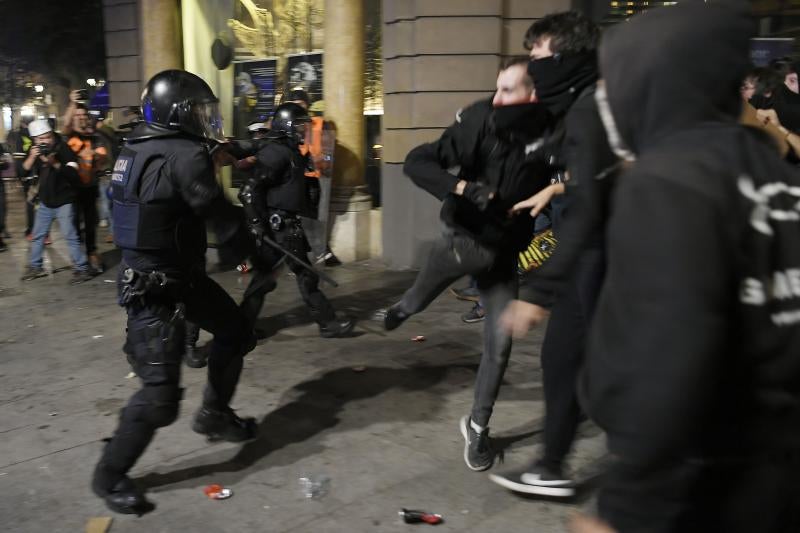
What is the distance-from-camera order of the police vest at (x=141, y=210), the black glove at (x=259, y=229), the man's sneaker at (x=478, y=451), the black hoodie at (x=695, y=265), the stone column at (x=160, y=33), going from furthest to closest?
the stone column at (x=160, y=33) → the black glove at (x=259, y=229) → the man's sneaker at (x=478, y=451) → the police vest at (x=141, y=210) → the black hoodie at (x=695, y=265)

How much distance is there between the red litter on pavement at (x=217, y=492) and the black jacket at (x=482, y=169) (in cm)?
168

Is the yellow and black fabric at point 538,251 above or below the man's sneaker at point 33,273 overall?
above

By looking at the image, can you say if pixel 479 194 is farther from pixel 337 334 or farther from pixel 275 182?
pixel 337 334

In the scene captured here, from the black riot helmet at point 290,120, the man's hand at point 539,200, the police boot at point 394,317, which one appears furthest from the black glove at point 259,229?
the man's hand at point 539,200

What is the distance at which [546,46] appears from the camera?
309 cm

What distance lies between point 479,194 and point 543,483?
1.35 metres

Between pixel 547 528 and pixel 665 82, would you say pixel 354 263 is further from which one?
pixel 665 82

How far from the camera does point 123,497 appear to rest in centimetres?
329

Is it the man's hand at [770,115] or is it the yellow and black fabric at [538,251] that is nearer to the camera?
the man's hand at [770,115]

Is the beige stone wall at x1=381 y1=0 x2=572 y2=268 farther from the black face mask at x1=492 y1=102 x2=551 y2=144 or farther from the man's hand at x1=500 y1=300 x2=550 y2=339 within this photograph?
the man's hand at x1=500 y1=300 x2=550 y2=339

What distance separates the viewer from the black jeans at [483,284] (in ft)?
11.2

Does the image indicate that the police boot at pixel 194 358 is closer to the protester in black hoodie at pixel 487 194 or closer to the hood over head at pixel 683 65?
the protester in black hoodie at pixel 487 194

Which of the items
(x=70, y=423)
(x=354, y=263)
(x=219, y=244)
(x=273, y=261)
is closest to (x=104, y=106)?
(x=354, y=263)

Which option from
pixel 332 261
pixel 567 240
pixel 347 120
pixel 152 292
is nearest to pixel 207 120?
pixel 152 292
